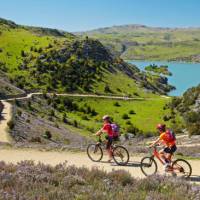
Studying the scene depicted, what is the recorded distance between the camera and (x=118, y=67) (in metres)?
162

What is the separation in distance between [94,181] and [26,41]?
14297 centimetres

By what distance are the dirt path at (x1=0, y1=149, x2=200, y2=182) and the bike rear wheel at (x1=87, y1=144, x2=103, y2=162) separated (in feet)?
0.77

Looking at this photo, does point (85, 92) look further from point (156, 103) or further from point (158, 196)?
point (158, 196)

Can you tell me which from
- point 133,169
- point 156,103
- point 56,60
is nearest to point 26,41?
point 56,60

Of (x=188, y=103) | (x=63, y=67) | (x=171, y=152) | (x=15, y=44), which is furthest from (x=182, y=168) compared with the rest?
(x=15, y=44)

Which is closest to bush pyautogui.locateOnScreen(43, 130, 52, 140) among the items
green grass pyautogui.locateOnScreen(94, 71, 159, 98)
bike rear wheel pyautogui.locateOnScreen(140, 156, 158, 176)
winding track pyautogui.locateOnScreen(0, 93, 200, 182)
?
winding track pyautogui.locateOnScreen(0, 93, 200, 182)

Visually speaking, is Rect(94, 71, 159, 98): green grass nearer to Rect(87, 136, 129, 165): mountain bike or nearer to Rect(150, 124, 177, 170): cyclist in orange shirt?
Rect(87, 136, 129, 165): mountain bike

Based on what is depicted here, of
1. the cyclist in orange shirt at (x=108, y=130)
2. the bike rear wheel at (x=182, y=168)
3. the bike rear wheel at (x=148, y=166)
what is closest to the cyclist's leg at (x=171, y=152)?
the bike rear wheel at (x=182, y=168)

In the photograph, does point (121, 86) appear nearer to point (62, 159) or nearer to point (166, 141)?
point (62, 159)

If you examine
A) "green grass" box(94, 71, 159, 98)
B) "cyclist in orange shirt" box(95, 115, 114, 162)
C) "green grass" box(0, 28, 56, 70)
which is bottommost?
"cyclist in orange shirt" box(95, 115, 114, 162)

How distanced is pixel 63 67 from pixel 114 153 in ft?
385

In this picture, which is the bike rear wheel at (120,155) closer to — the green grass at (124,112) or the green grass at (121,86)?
the green grass at (124,112)

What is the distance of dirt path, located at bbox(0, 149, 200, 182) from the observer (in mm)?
20720

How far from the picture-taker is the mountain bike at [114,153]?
21375 mm
